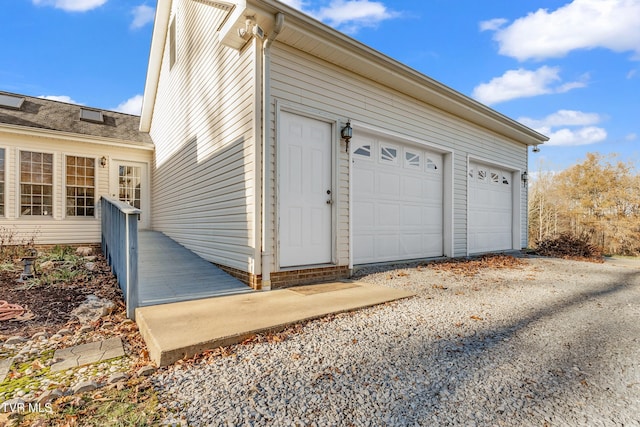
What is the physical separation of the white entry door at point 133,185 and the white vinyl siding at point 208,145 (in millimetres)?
827

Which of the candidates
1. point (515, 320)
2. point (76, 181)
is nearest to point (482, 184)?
point (515, 320)

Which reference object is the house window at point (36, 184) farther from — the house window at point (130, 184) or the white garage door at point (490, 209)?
the white garage door at point (490, 209)

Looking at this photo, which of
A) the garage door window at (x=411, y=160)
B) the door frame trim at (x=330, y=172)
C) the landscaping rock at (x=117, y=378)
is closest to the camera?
the landscaping rock at (x=117, y=378)

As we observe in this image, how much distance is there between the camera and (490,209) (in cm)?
816

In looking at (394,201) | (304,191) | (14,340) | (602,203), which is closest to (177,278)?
(14,340)

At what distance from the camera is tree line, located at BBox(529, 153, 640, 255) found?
1226 centimetres

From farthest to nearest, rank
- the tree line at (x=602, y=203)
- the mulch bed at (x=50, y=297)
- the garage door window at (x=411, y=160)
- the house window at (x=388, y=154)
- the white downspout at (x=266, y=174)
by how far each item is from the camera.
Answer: the tree line at (x=602, y=203) < the garage door window at (x=411, y=160) < the house window at (x=388, y=154) < the white downspout at (x=266, y=174) < the mulch bed at (x=50, y=297)

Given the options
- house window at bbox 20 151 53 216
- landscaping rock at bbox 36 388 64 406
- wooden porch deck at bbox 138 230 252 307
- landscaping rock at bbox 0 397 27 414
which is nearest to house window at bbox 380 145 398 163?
wooden porch deck at bbox 138 230 252 307

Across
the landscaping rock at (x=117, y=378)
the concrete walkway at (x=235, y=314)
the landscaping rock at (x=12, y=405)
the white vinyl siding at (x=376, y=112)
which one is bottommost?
the landscaping rock at (x=12, y=405)

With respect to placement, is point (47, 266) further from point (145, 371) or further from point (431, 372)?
point (431, 372)

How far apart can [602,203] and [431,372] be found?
52.4 ft

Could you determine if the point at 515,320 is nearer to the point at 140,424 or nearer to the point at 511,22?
the point at 140,424

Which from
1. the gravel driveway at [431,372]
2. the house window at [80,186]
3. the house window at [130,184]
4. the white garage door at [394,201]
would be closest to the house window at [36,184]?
the house window at [80,186]

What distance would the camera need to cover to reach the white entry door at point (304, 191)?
418 centimetres
